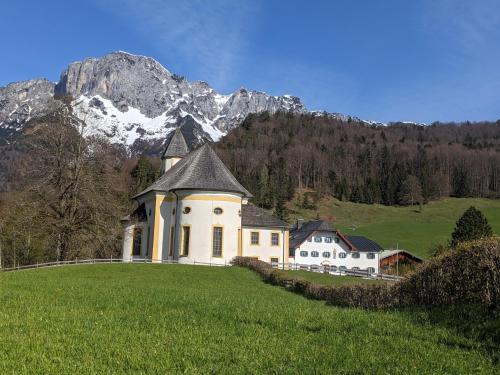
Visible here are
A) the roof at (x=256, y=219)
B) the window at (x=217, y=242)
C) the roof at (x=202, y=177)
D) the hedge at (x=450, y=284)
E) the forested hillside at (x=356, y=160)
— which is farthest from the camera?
the forested hillside at (x=356, y=160)

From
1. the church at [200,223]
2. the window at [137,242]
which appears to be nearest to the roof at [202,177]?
the church at [200,223]

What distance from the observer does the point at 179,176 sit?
44094mm

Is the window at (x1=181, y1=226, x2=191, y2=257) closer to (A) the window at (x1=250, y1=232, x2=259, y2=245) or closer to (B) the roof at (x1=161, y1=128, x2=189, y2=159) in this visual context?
(A) the window at (x1=250, y1=232, x2=259, y2=245)

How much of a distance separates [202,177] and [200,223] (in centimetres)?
402

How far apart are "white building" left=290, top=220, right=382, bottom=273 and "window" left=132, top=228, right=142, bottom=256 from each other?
89.9 ft

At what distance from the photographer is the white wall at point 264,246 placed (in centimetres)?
4432

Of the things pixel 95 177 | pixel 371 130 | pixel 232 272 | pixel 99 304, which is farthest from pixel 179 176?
pixel 371 130

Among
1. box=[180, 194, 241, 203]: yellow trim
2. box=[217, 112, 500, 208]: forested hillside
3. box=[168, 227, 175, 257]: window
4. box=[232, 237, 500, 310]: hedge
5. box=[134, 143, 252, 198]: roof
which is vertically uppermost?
box=[217, 112, 500, 208]: forested hillside

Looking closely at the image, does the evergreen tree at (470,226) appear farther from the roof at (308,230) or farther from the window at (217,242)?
the window at (217,242)

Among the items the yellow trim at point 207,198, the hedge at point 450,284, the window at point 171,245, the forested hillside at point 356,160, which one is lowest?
the hedge at point 450,284

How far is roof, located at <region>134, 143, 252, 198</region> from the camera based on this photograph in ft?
135

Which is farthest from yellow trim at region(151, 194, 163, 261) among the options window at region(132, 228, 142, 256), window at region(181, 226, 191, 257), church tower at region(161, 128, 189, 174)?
church tower at region(161, 128, 189, 174)

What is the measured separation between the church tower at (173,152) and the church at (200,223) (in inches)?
289

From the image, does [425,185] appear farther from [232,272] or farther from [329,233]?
[232,272]
